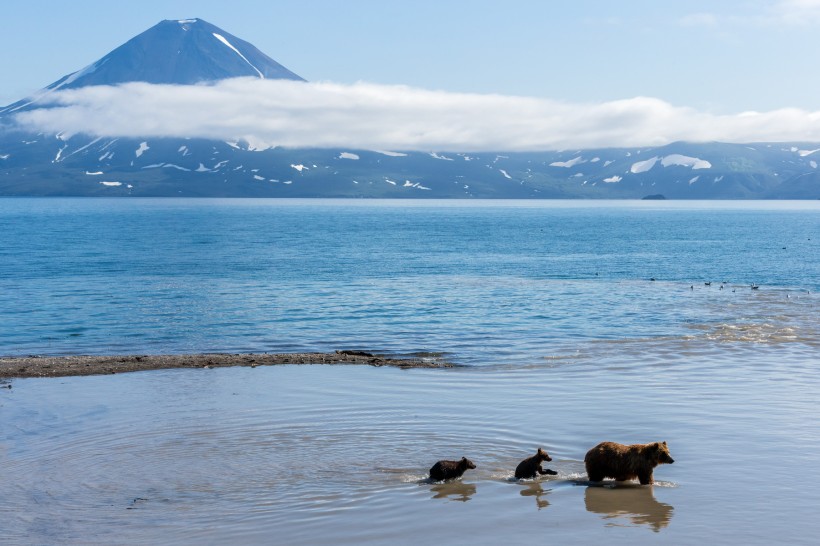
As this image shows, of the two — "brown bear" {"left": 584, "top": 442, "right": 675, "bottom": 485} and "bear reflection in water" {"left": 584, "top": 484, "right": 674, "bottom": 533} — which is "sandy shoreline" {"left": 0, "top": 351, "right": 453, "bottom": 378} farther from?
"bear reflection in water" {"left": 584, "top": 484, "right": 674, "bottom": 533}

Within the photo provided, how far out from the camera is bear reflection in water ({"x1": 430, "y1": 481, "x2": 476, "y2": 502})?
55.0 ft

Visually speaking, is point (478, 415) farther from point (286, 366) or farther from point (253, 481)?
point (286, 366)

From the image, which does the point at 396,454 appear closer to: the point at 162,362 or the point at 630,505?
the point at 630,505

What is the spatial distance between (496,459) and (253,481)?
5267 millimetres

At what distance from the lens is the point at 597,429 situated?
71.2ft

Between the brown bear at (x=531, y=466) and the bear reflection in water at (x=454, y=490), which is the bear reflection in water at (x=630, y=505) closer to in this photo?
the brown bear at (x=531, y=466)

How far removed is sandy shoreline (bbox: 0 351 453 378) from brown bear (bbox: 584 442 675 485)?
14.1 m

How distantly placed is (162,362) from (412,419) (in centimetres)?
1230

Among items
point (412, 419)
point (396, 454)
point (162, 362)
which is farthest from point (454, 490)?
point (162, 362)

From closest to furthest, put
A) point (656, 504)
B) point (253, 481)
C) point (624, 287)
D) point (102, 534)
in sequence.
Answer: point (102, 534) → point (656, 504) → point (253, 481) → point (624, 287)

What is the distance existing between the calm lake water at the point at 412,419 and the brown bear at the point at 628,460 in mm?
406

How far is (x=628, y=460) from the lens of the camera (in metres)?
17.5

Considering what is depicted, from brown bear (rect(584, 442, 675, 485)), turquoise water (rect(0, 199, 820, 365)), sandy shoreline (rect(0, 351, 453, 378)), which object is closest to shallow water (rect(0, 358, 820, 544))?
brown bear (rect(584, 442, 675, 485))

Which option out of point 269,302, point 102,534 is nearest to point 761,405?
point 102,534
